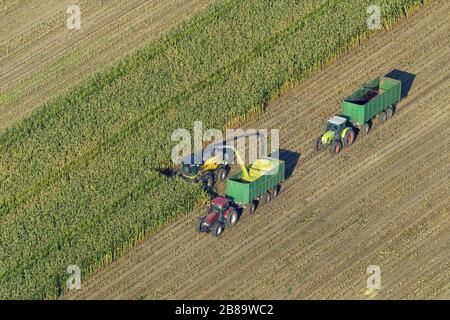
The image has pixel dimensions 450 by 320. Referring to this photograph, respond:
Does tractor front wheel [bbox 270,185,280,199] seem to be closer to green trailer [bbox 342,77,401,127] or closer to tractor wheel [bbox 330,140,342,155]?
tractor wheel [bbox 330,140,342,155]

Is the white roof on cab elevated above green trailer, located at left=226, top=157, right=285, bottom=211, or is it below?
above

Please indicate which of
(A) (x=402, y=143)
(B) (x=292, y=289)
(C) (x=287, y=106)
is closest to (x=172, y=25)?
(C) (x=287, y=106)

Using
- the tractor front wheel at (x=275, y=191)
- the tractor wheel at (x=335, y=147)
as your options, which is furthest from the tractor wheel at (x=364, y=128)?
the tractor front wheel at (x=275, y=191)

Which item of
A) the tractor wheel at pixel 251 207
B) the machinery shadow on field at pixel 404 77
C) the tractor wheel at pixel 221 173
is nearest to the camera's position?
the tractor wheel at pixel 251 207

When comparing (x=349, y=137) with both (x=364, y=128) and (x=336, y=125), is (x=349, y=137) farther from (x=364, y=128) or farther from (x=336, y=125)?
(x=364, y=128)

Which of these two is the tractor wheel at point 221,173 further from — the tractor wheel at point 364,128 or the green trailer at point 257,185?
the tractor wheel at point 364,128

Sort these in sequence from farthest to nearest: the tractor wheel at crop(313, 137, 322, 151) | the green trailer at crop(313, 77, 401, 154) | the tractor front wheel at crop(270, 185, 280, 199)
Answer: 1. the tractor wheel at crop(313, 137, 322, 151)
2. the green trailer at crop(313, 77, 401, 154)
3. the tractor front wheel at crop(270, 185, 280, 199)

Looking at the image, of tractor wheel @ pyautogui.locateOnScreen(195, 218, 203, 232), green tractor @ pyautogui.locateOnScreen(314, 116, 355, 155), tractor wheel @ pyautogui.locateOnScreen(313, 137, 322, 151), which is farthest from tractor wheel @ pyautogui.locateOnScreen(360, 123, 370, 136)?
tractor wheel @ pyautogui.locateOnScreen(195, 218, 203, 232)
